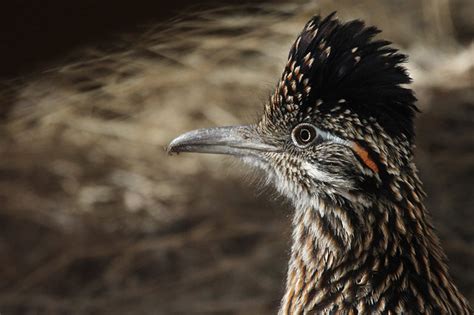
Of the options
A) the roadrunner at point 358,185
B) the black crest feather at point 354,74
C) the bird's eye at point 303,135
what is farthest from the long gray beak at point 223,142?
the black crest feather at point 354,74

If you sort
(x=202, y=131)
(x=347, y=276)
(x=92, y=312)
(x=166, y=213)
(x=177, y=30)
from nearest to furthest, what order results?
(x=177, y=30)
(x=347, y=276)
(x=202, y=131)
(x=92, y=312)
(x=166, y=213)

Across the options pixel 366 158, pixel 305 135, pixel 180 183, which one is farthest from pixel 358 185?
pixel 180 183

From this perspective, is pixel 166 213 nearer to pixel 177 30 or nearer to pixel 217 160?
pixel 217 160

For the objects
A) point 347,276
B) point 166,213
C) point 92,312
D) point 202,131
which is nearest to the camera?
point 347,276

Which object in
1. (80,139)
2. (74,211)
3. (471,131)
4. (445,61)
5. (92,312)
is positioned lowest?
(92,312)

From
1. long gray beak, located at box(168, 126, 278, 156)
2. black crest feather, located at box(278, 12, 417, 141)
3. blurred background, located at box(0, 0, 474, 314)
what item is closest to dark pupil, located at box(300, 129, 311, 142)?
black crest feather, located at box(278, 12, 417, 141)

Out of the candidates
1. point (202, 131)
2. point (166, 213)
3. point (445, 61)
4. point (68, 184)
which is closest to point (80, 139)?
point (68, 184)

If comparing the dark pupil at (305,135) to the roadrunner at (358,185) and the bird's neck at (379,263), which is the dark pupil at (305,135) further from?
the bird's neck at (379,263)
